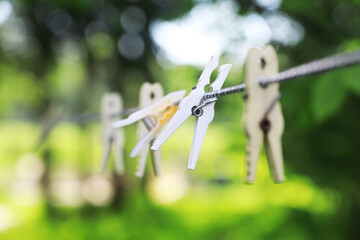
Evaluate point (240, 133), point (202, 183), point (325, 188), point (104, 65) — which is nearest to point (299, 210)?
point (325, 188)

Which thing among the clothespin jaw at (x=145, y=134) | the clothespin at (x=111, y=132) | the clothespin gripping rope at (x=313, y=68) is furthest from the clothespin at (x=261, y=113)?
the clothespin at (x=111, y=132)

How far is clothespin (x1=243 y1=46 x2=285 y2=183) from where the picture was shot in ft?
2.36

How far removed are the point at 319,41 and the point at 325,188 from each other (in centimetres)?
61

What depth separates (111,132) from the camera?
109cm

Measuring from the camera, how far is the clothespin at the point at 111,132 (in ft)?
3.53

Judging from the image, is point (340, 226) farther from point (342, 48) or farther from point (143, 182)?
point (143, 182)

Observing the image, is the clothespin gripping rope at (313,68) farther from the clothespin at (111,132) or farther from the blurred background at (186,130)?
the clothespin at (111,132)

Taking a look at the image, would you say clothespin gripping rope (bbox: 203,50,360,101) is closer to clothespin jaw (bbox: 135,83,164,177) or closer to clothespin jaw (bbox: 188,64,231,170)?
clothespin jaw (bbox: 188,64,231,170)

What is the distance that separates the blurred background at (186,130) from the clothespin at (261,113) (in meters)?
0.06

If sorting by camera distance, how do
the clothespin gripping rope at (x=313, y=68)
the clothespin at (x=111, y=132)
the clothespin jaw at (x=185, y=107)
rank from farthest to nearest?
the clothespin at (x=111, y=132) < the clothespin jaw at (x=185, y=107) < the clothespin gripping rope at (x=313, y=68)

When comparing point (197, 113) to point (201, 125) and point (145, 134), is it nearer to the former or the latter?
point (201, 125)

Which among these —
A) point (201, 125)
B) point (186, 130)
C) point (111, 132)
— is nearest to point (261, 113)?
point (201, 125)

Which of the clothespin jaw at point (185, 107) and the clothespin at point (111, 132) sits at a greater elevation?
the clothespin at point (111, 132)

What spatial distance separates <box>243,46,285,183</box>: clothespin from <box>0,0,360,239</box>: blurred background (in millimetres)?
56
